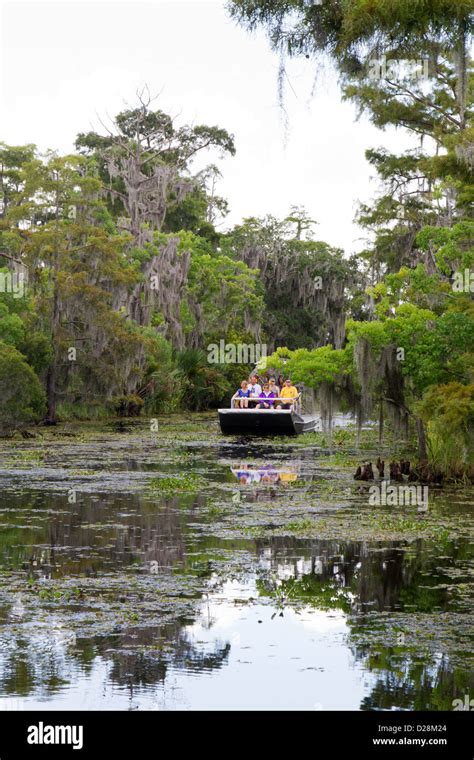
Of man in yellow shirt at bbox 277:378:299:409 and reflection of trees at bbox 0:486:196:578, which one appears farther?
man in yellow shirt at bbox 277:378:299:409

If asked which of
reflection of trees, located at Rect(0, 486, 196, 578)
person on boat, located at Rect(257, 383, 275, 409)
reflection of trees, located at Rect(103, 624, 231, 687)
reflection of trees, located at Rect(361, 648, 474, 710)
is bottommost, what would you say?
reflection of trees, located at Rect(361, 648, 474, 710)

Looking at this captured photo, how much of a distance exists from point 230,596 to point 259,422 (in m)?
25.6

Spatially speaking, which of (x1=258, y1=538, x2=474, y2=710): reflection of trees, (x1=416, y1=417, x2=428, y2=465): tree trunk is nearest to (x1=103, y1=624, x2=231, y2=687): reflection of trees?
(x1=258, y1=538, x2=474, y2=710): reflection of trees

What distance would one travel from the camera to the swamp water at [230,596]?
7.76 m

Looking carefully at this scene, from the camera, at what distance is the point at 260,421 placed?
119 feet

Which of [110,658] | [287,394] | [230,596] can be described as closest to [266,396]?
[287,394]

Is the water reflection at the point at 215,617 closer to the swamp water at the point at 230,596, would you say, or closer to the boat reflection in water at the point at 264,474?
the swamp water at the point at 230,596

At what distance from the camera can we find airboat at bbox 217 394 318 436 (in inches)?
1400

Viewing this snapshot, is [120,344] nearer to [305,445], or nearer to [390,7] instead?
[305,445]

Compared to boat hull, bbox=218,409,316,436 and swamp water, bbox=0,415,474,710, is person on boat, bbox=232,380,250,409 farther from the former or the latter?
swamp water, bbox=0,415,474,710

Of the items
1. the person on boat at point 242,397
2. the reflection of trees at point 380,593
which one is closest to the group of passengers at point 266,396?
the person on boat at point 242,397

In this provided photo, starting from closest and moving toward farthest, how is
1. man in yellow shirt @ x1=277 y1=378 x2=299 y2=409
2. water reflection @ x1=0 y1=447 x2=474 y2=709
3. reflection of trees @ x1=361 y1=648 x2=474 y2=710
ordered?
reflection of trees @ x1=361 y1=648 x2=474 y2=710 → water reflection @ x1=0 y1=447 x2=474 y2=709 → man in yellow shirt @ x1=277 y1=378 x2=299 y2=409

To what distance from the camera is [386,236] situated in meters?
42.7
